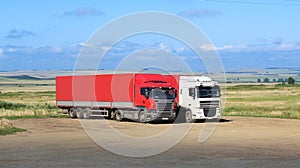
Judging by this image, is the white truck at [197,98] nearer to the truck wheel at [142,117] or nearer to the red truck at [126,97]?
the red truck at [126,97]

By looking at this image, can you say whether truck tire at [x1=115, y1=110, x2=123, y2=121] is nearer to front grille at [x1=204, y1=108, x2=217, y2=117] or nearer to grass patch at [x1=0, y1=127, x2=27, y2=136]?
front grille at [x1=204, y1=108, x2=217, y2=117]

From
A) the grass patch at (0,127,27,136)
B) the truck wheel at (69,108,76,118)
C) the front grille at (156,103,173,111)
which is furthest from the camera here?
the truck wheel at (69,108,76,118)

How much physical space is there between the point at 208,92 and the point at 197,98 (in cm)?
111

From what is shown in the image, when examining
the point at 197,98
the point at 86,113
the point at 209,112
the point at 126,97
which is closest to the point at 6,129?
the point at 126,97

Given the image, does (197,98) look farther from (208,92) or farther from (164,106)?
(164,106)

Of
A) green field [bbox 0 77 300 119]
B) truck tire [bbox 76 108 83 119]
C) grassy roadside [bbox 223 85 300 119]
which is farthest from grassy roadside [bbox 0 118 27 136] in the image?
grassy roadside [bbox 223 85 300 119]

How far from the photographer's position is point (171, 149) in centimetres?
2398

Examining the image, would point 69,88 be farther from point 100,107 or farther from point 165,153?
point 165,153

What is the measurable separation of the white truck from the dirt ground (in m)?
2.55

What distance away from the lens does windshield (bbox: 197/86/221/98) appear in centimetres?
4072

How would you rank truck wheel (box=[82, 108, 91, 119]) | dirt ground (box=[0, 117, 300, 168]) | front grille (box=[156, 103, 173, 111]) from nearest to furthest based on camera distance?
dirt ground (box=[0, 117, 300, 168])
front grille (box=[156, 103, 173, 111])
truck wheel (box=[82, 108, 91, 119])

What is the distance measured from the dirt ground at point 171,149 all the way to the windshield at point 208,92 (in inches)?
126

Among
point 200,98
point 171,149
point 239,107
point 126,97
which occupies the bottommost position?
point 171,149

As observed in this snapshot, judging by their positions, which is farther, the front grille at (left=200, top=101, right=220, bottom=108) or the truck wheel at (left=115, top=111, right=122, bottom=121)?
the truck wheel at (left=115, top=111, right=122, bottom=121)
